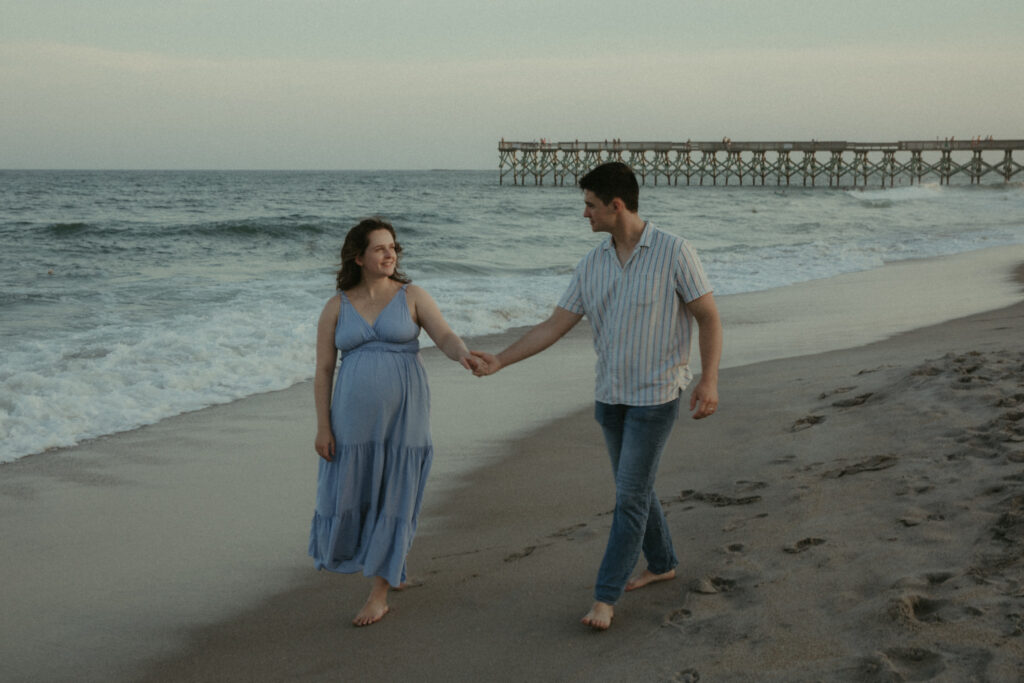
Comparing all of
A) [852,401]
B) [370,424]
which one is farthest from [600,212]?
[852,401]

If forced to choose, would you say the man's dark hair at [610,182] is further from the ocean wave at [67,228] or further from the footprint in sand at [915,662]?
the ocean wave at [67,228]

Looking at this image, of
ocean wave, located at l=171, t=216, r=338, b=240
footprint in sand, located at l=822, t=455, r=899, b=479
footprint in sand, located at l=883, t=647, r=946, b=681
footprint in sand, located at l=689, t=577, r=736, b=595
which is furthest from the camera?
ocean wave, located at l=171, t=216, r=338, b=240

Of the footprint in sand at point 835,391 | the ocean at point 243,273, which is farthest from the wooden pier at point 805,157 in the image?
the footprint in sand at point 835,391

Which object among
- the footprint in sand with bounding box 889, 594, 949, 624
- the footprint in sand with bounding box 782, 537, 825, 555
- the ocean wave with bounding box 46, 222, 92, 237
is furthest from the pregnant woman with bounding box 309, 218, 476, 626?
the ocean wave with bounding box 46, 222, 92, 237

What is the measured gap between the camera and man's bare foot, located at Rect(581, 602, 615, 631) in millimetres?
3156

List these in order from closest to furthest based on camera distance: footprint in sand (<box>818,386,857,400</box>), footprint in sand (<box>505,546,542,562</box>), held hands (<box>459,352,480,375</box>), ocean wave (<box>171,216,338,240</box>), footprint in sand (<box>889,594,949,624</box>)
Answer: footprint in sand (<box>889,594,949,624</box>) < held hands (<box>459,352,480,375</box>) < footprint in sand (<box>505,546,542,562</box>) < footprint in sand (<box>818,386,857,400</box>) < ocean wave (<box>171,216,338,240</box>)

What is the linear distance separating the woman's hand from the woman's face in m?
0.60

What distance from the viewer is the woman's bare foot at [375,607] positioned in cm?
338

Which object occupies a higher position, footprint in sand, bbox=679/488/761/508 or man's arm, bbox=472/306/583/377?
man's arm, bbox=472/306/583/377

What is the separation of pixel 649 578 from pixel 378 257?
1550 millimetres

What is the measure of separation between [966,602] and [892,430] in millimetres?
2111

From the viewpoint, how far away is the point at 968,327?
8.66 metres

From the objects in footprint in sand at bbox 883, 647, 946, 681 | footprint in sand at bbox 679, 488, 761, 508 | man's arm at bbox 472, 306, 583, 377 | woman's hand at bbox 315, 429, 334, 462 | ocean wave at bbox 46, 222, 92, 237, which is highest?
ocean wave at bbox 46, 222, 92, 237

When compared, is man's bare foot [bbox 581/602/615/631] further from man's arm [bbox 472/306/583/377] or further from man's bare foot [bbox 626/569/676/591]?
man's arm [bbox 472/306/583/377]
